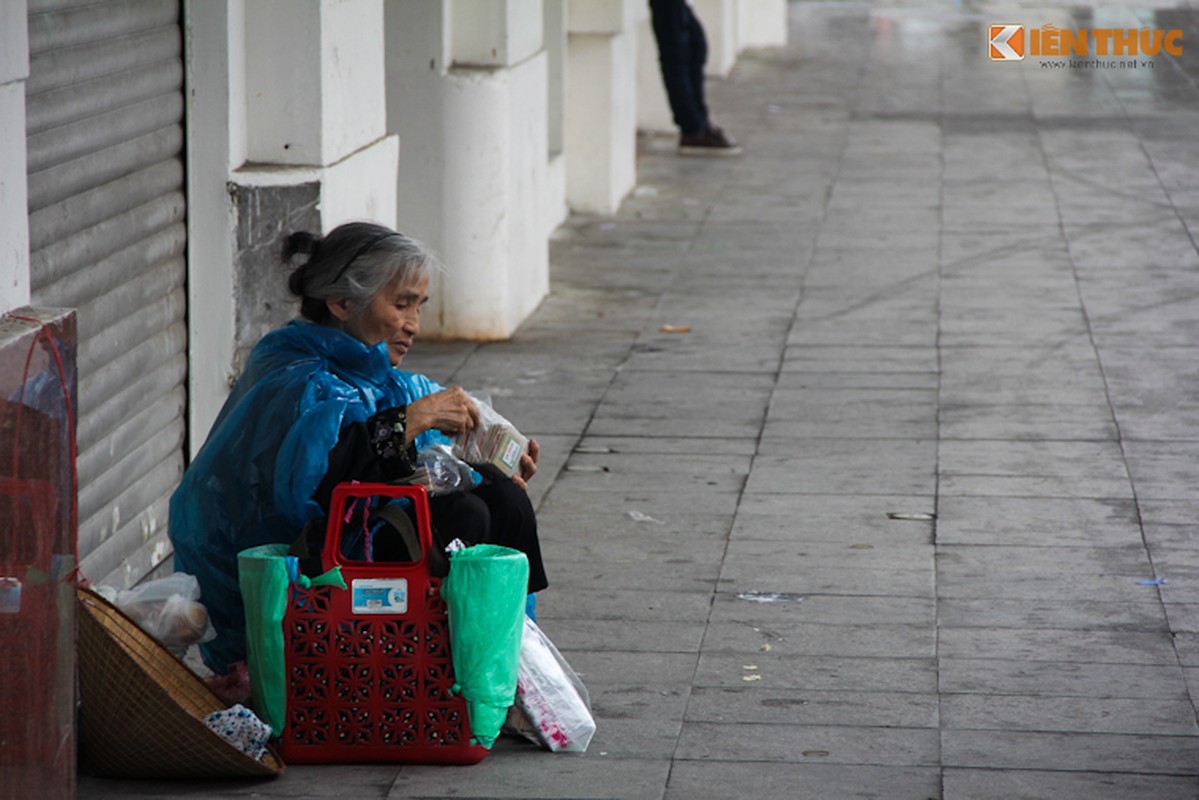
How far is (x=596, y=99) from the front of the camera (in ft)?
40.3

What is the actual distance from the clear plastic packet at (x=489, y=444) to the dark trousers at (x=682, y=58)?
1056 cm

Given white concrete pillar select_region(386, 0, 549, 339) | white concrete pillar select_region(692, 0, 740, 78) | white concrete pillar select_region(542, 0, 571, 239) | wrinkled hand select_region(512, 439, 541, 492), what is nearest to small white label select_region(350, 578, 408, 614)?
wrinkled hand select_region(512, 439, 541, 492)

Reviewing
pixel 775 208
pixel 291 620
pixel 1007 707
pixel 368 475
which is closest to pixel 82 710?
pixel 291 620

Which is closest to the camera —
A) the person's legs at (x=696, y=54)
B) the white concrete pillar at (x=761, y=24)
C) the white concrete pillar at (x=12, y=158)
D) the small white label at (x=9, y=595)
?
the small white label at (x=9, y=595)

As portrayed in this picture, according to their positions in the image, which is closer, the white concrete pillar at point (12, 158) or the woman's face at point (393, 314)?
the white concrete pillar at point (12, 158)

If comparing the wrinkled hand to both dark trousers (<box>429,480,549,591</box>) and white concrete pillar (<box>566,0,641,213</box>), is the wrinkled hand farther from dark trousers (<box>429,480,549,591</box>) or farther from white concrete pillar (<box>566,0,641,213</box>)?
white concrete pillar (<box>566,0,641,213</box>)

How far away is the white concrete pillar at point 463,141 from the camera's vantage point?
8.45 metres

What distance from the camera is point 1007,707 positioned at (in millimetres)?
4465

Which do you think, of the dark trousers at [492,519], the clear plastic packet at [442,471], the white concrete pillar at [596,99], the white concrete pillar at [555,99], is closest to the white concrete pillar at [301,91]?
the clear plastic packet at [442,471]

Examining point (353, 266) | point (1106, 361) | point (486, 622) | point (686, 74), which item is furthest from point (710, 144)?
point (486, 622)

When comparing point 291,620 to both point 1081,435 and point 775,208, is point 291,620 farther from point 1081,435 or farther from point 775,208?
point 775,208

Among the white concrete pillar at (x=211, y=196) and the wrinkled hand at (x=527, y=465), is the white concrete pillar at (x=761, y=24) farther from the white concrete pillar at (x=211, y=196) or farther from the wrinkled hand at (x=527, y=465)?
the wrinkled hand at (x=527, y=465)

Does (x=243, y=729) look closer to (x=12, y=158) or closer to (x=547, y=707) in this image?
(x=547, y=707)

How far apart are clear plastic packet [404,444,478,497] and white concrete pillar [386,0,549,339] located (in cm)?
428
